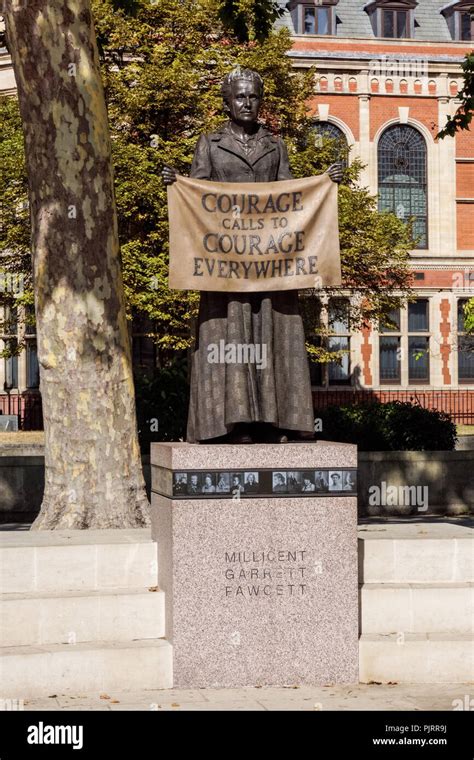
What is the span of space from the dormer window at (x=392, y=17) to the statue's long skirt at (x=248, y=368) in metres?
37.2

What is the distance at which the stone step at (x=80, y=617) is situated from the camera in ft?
26.3

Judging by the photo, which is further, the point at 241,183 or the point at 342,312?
the point at 342,312

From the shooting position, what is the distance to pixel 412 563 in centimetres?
875

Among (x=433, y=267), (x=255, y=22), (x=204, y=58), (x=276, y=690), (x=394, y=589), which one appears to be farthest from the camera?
(x=433, y=267)

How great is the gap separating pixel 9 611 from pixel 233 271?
2.69 meters

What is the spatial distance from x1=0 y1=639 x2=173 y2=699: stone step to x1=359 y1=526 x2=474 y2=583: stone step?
1.63m

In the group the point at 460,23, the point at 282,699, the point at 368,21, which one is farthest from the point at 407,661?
the point at 460,23

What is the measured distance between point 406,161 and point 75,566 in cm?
3705

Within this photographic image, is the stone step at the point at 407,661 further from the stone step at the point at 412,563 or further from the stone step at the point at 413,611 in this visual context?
the stone step at the point at 412,563

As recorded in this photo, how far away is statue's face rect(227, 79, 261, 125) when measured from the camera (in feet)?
28.3

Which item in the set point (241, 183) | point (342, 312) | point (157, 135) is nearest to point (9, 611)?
point (241, 183)

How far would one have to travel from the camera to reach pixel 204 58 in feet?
101

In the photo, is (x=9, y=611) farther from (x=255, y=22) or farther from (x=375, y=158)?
(x=375, y=158)

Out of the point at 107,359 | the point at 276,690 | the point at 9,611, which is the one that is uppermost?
the point at 107,359
